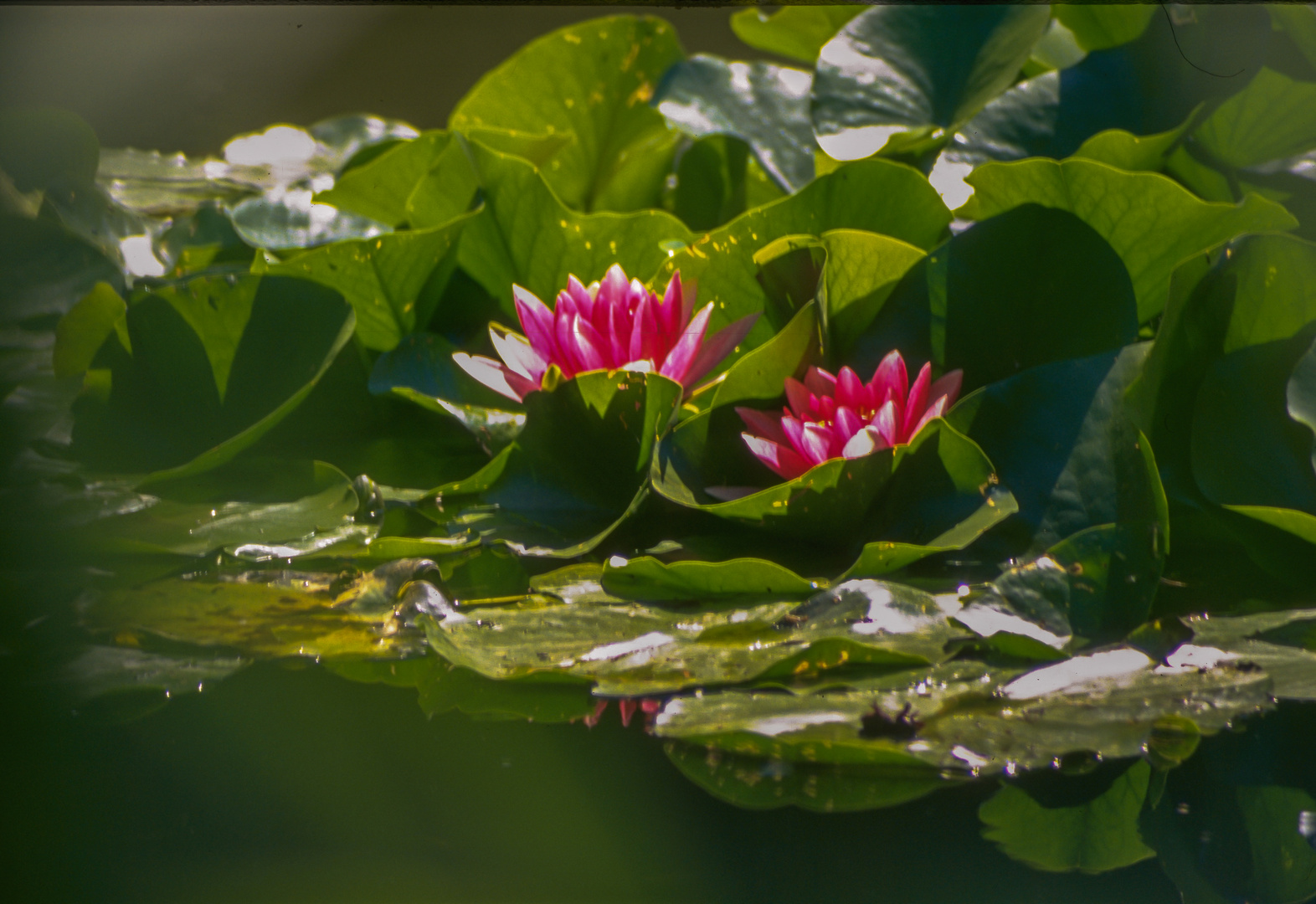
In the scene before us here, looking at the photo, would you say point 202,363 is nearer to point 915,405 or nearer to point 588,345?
point 588,345

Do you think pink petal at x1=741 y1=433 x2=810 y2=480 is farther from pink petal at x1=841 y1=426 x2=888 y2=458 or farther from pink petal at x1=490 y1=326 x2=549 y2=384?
pink petal at x1=490 y1=326 x2=549 y2=384

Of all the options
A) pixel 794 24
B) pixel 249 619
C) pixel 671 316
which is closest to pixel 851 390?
pixel 671 316

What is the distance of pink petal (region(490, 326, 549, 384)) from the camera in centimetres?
59

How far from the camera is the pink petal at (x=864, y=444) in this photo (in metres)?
0.49

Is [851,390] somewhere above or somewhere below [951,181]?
below

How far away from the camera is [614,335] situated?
585mm

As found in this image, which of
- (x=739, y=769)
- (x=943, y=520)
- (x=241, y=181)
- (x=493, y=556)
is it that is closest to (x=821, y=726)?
(x=739, y=769)

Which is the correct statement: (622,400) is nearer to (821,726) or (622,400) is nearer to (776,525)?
(776,525)

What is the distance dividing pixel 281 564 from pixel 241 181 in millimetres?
808

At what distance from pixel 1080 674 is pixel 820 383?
21cm

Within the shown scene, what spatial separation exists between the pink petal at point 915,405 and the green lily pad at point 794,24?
55 centimetres

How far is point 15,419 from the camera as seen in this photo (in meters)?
0.71

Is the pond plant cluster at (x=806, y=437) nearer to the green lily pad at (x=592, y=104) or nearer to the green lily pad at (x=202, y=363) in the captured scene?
the green lily pad at (x=202, y=363)

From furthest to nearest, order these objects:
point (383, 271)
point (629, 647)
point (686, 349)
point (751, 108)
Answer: point (751, 108)
point (383, 271)
point (686, 349)
point (629, 647)
